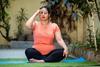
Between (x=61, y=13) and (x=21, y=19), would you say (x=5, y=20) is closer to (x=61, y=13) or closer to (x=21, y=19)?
(x=21, y=19)

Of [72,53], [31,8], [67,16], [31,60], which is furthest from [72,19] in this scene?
[31,60]

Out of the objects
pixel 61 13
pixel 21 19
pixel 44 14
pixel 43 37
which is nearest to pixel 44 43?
pixel 43 37

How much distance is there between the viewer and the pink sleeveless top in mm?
6250

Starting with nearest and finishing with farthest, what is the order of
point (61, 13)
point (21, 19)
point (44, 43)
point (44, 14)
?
point (44, 14), point (44, 43), point (61, 13), point (21, 19)

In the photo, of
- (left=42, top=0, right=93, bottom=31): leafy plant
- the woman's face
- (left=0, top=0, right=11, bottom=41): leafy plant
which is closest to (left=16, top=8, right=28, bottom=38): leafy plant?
(left=0, top=0, right=11, bottom=41): leafy plant

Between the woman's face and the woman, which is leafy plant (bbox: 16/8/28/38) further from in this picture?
the woman's face

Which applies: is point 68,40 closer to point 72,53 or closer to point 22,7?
point 22,7

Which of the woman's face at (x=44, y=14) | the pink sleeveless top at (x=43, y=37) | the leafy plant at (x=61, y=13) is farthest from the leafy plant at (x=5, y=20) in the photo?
the woman's face at (x=44, y=14)

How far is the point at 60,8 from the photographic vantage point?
1209 cm

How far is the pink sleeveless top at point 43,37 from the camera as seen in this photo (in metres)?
6.25

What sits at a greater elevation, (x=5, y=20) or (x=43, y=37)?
(x=5, y=20)

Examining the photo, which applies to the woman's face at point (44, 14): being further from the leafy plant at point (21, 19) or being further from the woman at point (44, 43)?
the leafy plant at point (21, 19)

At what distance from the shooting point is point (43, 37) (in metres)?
6.25

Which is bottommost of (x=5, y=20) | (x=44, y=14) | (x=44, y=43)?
(x=44, y=43)
